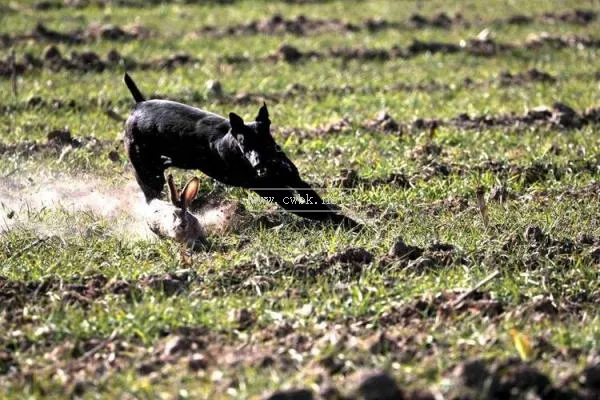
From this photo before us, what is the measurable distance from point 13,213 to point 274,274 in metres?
2.04

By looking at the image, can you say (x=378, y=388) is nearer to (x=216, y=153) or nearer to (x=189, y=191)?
(x=189, y=191)

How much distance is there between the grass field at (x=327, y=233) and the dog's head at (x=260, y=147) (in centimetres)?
38

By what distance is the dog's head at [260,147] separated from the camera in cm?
738

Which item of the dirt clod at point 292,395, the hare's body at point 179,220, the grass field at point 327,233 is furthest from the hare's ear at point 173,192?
the dirt clod at point 292,395

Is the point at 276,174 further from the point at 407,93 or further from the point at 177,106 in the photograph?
the point at 407,93

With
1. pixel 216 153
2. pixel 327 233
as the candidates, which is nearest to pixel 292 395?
pixel 327 233

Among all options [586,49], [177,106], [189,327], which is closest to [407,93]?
[586,49]

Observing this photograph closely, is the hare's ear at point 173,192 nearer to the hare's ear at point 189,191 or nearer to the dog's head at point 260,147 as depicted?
the hare's ear at point 189,191

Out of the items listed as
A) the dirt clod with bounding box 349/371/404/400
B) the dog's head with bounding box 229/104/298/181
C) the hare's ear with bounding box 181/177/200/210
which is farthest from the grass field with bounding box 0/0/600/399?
the dog's head with bounding box 229/104/298/181

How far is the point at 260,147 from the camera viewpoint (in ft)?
24.4

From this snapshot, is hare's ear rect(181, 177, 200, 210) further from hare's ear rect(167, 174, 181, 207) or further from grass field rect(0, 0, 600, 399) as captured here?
grass field rect(0, 0, 600, 399)

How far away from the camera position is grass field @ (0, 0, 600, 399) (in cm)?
534

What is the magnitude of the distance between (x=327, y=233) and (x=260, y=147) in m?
0.63

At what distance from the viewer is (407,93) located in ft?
40.3
